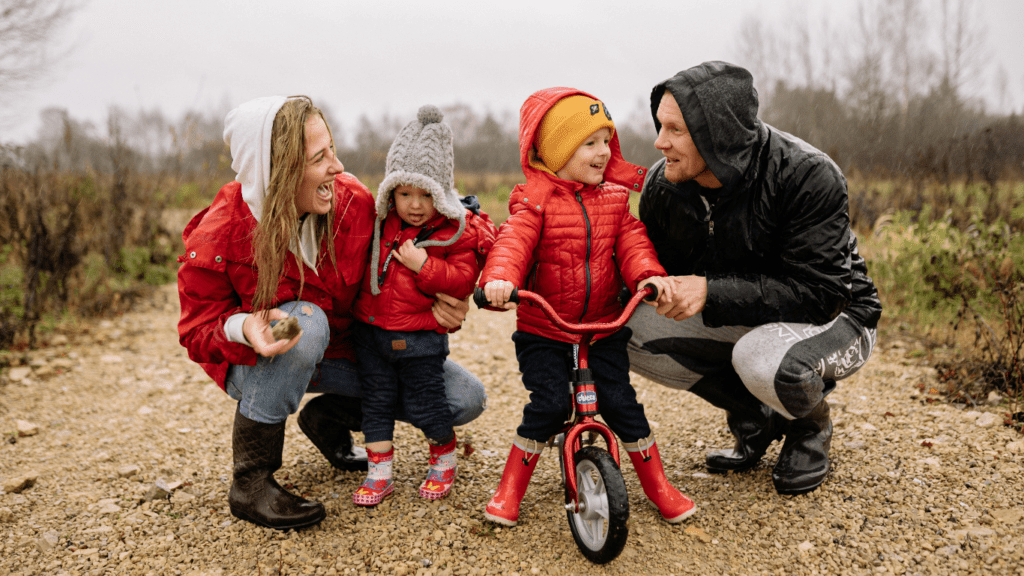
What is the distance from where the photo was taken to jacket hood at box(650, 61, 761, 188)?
2.47 m

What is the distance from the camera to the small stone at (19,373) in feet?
14.4

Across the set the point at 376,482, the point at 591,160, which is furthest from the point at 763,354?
the point at 376,482

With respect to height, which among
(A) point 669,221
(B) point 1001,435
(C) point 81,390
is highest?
(A) point 669,221

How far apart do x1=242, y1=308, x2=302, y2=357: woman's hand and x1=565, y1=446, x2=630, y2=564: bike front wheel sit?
110cm

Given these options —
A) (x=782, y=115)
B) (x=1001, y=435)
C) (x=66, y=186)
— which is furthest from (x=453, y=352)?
(x=782, y=115)

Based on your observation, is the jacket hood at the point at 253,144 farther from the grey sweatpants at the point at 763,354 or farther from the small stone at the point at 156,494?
the grey sweatpants at the point at 763,354

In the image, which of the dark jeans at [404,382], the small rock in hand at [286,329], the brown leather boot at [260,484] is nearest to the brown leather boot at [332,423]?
the dark jeans at [404,382]

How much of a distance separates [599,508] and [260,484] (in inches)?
50.9

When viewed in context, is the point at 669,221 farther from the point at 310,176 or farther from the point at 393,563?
the point at 393,563

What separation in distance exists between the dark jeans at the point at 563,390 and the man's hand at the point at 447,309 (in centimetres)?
36

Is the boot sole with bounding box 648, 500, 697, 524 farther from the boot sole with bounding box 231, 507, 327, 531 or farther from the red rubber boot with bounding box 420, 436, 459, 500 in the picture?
the boot sole with bounding box 231, 507, 327, 531

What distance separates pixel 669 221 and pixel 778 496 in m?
1.23

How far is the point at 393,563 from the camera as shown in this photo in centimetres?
241

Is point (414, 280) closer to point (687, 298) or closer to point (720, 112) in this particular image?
point (687, 298)
